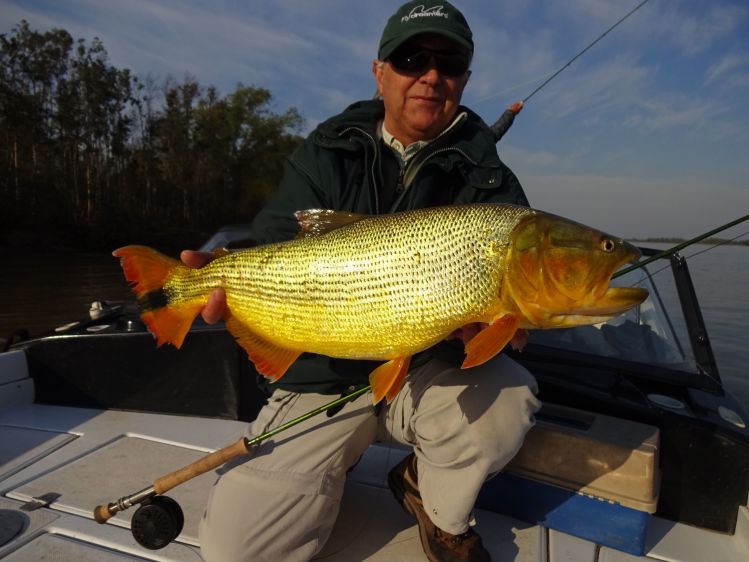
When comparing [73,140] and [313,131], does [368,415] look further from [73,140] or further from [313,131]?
[73,140]

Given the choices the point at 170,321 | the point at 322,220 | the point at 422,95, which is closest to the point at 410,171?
the point at 422,95

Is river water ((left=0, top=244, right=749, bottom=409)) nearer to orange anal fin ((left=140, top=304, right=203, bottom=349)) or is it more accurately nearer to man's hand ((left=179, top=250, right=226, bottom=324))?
man's hand ((left=179, top=250, right=226, bottom=324))

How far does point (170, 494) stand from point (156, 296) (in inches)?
46.6

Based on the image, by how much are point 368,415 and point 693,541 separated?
1802 millimetres

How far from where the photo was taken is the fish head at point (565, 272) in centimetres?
200

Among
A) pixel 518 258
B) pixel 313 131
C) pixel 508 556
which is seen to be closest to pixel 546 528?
pixel 508 556

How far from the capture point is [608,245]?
79.3 inches

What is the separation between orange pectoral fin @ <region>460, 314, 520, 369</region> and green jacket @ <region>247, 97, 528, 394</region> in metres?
0.89

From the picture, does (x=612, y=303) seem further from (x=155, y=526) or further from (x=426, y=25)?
(x=155, y=526)

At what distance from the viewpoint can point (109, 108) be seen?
4772cm

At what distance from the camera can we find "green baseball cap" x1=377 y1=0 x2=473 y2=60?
9.00 ft

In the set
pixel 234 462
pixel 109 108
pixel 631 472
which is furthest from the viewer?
pixel 109 108

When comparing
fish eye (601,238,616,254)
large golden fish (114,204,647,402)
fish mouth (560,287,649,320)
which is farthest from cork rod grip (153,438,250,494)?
fish eye (601,238,616,254)

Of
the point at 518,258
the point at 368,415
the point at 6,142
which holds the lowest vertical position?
→ the point at 368,415
